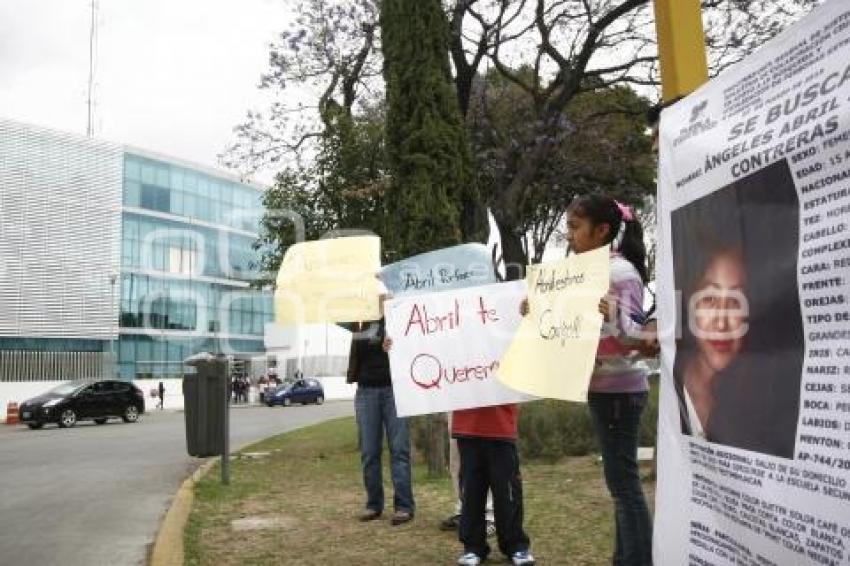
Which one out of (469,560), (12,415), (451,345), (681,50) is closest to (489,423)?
(451,345)

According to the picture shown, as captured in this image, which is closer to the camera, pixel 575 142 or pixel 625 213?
pixel 625 213

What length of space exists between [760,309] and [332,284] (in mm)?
3817

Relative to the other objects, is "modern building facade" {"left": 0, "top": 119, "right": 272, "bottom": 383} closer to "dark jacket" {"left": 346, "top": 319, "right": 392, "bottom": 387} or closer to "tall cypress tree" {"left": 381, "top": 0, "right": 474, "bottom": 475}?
"tall cypress tree" {"left": 381, "top": 0, "right": 474, "bottom": 475}

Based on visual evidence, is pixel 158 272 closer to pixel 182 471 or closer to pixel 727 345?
pixel 182 471

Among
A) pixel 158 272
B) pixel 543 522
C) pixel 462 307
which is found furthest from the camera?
pixel 158 272

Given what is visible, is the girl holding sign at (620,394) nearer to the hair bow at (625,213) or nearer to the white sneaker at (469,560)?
the hair bow at (625,213)

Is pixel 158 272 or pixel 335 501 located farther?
pixel 158 272

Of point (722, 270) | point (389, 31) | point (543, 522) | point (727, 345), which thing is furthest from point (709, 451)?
point (389, 31)

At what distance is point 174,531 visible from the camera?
6.52 m

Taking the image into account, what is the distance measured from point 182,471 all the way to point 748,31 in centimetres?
1161

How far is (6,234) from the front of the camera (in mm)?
44781

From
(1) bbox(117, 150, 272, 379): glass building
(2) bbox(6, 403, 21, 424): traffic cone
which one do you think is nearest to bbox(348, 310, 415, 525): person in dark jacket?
(2) bbox(6, 403, 21, 424): traffic cone

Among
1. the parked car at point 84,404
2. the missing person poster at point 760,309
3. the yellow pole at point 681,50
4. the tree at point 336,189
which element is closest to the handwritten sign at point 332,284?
the yellow pole at point 681,50

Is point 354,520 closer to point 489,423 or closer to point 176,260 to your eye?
point 489,423
